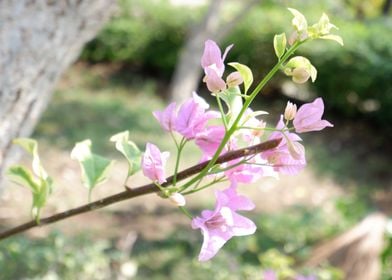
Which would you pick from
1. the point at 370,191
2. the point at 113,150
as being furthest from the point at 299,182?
the point at 113,150

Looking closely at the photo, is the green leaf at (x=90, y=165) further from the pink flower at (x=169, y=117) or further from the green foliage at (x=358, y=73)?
the green foliage at (x=358, y=73)

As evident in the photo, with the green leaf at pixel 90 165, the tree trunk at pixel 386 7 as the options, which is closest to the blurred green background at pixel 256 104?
the tree trunk at pixel 386 7

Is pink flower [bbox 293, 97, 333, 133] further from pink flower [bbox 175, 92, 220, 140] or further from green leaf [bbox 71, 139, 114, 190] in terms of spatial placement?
green leaf [bbox 71, 139, 114, 190]

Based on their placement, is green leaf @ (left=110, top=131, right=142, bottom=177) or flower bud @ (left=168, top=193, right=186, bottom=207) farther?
green leaf @ (left=110, top=131, right=142, bottom=177)

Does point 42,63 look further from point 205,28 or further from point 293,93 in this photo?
point 293,93

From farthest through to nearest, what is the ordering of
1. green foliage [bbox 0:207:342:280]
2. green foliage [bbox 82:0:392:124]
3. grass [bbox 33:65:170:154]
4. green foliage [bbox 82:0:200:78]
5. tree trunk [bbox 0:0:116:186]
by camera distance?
1. green foliage [bbox 82:0:200:78]
2. green foliage [bbox 82:0:392:124]
3. grass [bbox 33:65:170:154]
4. green foliage [bbox 0:207:342:280]
5. tree trunk [bbox 0:0:116:186]

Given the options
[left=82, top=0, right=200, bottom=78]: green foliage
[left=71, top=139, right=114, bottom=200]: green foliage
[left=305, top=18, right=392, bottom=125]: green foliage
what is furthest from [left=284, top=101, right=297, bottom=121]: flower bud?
[left=82, top=0, right=200, bottom=78]: green foliage
